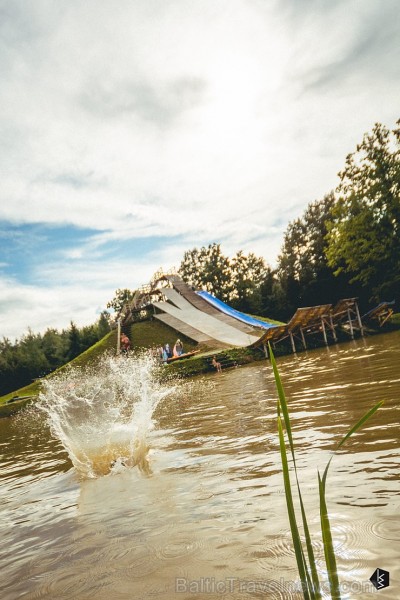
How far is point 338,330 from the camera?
25875 mm

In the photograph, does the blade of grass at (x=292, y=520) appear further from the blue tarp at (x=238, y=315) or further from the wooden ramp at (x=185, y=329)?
the blue tarp at (x=238, y=315)

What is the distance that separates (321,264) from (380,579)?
41.4 meters

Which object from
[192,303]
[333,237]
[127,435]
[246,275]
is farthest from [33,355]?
[127,435]

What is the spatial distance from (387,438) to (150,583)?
9.16 ft

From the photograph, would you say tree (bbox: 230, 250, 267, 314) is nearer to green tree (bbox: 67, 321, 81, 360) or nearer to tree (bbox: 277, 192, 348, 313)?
tree (bbox: 277, 192, 348, 313)

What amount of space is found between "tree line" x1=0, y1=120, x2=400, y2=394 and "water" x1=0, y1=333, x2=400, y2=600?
22.3 m

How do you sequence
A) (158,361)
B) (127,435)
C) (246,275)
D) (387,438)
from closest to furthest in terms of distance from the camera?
(387,438), (127,435), (158,361), (246,275)

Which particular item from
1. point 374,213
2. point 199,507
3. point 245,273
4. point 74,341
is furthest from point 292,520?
point 245,273

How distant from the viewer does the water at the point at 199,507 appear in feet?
7.92

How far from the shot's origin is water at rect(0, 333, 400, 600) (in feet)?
7.92

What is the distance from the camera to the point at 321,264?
41.4 metres

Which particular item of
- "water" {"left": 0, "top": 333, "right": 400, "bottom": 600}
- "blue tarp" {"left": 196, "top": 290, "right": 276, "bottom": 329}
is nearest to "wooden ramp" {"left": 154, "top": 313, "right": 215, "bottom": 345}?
"blue tarp" {"left": 196, "top": 290, "right": 276, "bottom": 329}

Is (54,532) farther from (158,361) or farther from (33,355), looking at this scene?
(33,355)

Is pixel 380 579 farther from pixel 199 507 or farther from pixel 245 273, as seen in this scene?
pixel 245 273
